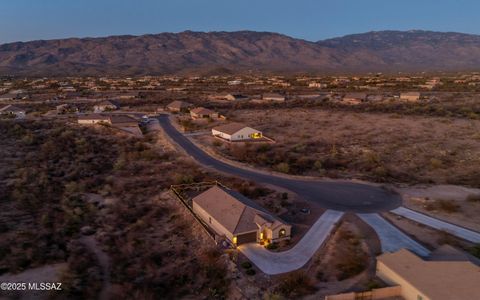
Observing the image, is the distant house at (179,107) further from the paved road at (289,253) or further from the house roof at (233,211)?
the paved road at (289,253)

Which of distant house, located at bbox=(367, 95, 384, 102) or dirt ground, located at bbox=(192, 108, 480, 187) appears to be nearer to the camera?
dirt ground, located at bbox=(192, 108, 480, 187)

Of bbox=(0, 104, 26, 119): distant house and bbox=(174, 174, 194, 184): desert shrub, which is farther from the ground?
bbox=(0, 104, 26, 119): distant house

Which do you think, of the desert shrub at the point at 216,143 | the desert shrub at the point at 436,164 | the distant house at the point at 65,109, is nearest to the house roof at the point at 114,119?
the distant house at the point at 65,109

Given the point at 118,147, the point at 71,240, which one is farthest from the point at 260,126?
the point at 71,240

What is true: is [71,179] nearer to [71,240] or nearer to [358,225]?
[71,240]

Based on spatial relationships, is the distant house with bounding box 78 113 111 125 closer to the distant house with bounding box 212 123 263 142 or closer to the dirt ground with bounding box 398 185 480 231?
the distant house with bounding box 212 123 263 142


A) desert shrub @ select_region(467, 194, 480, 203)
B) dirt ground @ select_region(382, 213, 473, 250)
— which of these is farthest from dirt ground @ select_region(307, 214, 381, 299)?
desert shrub @ select_region(467, 194, 480, 203)
